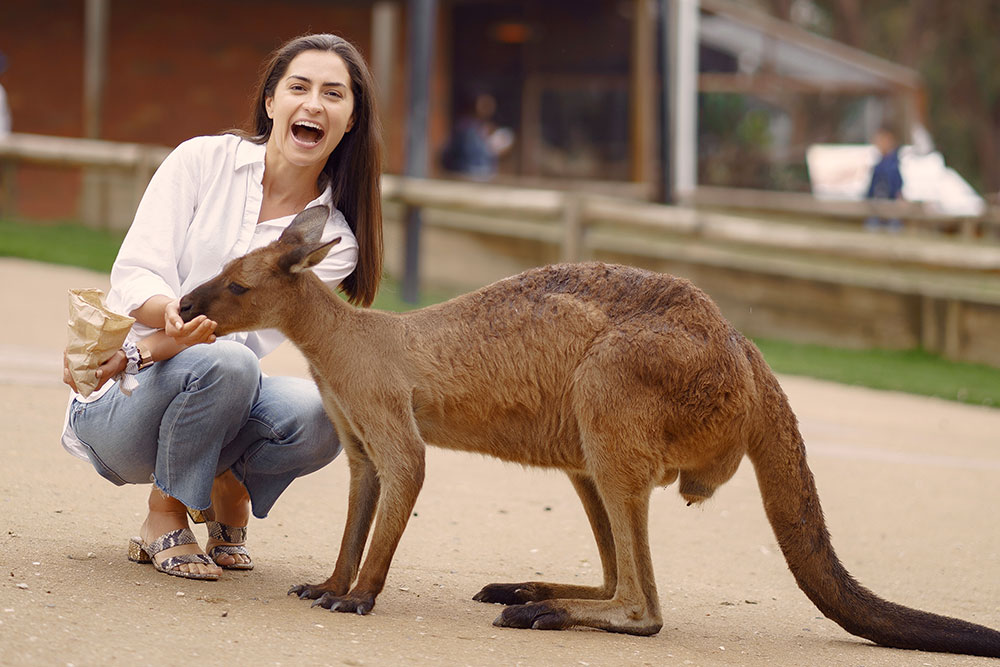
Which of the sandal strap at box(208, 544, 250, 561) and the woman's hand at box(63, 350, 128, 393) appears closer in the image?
the woman's hand at box(63, 350, 128, 393)

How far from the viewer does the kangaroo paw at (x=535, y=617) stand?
365cm

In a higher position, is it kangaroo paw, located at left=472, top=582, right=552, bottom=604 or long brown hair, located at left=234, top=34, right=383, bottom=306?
long brown hair, located at left=234, top=34, right=383, bottom=306

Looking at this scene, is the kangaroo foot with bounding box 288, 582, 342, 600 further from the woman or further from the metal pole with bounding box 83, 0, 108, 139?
the metal pole with bounding box 83, 0, 108, 139

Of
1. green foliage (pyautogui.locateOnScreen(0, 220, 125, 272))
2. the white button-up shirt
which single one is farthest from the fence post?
the white button-up shirt

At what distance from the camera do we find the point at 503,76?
17484mm

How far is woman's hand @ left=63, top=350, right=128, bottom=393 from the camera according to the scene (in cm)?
358

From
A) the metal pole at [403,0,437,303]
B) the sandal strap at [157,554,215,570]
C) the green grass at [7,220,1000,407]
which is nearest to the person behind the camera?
the sandal strap at [157,554,215,570]

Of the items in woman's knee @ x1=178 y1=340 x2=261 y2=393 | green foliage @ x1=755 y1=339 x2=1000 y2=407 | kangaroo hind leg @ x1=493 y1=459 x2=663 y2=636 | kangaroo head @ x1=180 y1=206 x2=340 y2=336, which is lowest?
green foliage @ x1=755 y1=339 x2=1000 y2=407

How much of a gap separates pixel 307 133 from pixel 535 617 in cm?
155

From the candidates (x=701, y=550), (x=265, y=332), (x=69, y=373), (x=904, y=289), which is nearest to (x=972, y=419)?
(x=904, y=289)

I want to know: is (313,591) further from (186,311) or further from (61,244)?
(61,244)

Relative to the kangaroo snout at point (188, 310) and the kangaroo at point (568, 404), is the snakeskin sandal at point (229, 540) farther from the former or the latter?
the kangaroo snout at point (188, 310)

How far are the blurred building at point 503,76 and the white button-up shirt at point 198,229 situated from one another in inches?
373

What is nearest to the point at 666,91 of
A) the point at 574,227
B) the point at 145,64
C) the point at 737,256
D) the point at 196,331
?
the point at 737,256
